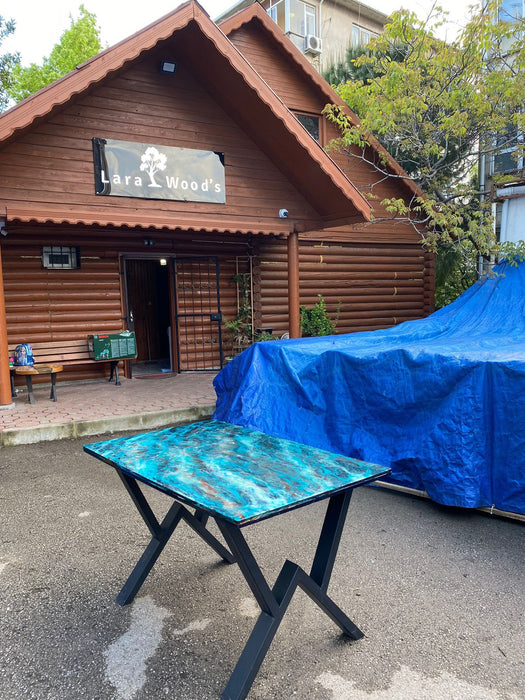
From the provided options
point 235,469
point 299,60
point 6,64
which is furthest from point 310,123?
point 6,64

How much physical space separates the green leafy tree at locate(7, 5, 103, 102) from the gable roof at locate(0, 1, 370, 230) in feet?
64.3

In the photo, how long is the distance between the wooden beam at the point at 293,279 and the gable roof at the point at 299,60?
2915mm

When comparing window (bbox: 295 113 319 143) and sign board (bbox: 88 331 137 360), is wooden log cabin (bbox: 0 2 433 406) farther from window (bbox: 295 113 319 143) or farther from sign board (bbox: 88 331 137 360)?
sign board (bbox: 88 331 137 360)

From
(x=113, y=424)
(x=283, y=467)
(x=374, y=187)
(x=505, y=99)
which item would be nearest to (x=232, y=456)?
(x=283, y=467)

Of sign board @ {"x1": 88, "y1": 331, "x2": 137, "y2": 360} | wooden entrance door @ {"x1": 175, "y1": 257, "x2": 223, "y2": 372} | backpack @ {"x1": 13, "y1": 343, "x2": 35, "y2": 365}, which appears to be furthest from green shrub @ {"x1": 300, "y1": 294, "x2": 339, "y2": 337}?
backpack @ {"x1": 13, "y1": 343, "x2": 35, "y2": 365}

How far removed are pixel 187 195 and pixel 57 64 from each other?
840 inches

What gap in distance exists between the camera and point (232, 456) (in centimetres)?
251

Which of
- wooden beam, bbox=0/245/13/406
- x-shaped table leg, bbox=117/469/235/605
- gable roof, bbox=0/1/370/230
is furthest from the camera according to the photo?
wooden beam, bbox=0/245/13/406

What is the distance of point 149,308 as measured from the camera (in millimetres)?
13055

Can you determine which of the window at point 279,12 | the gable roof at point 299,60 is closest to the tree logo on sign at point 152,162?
the gable roof at point 299,60

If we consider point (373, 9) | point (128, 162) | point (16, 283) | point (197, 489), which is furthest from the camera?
point (373, 9)

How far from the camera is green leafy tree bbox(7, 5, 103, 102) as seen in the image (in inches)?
925

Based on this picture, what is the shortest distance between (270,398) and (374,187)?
7.94 m

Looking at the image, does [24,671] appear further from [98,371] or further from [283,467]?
[98,371]
